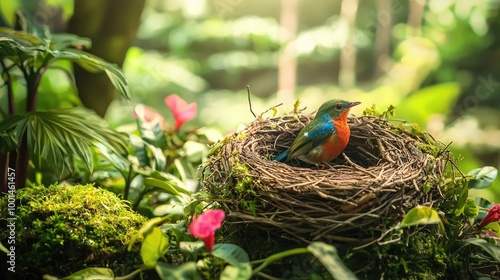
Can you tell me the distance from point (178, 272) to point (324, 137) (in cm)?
64

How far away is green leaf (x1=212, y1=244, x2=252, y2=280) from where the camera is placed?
1.34 metres

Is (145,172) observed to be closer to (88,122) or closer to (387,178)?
(88,122)

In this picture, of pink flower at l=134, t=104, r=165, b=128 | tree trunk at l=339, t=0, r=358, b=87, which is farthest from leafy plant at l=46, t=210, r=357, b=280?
tree trunk at l=339, t=0, r=358, b=87

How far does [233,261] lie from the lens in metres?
1.38

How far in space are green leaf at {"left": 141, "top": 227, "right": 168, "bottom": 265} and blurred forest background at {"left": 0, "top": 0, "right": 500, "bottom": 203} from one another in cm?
248

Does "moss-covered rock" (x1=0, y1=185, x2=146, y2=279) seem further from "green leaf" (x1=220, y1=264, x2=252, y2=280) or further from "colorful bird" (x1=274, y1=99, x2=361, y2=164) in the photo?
"colorful bird" (x1=274, y1=99, x2=361, y2=164)

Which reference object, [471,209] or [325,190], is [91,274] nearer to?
[325,190]

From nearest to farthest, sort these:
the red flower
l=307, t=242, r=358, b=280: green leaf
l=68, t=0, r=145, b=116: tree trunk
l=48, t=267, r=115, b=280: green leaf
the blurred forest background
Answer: l=307, t=242, r=358, b=280: green leaf
l=48, t=267, r=115, b=280: green leaf
the red flower
l=68, t=0, r=145, b=116: tree trunk
the blurred forest background

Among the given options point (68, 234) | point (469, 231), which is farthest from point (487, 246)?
point (68, 234)

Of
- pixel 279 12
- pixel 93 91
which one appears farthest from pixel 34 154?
pixel 279 12

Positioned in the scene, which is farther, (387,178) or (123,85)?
(123,85)

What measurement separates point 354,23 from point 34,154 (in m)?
5.59

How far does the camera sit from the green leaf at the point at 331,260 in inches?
49.9

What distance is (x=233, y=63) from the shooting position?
6.91m
